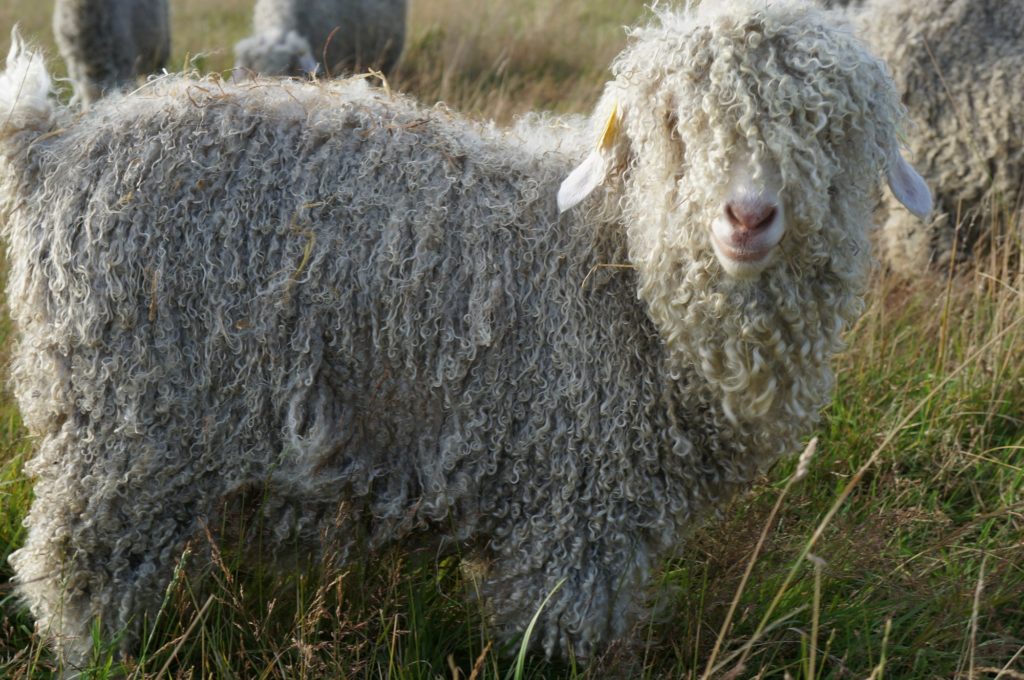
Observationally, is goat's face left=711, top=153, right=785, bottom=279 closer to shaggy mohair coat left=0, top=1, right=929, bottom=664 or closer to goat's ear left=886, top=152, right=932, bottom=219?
shaggy mohair coat left=0, top=1, right=929, bottom=664

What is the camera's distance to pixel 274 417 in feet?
7.36

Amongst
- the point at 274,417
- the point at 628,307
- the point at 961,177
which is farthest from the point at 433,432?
the point at 961,177

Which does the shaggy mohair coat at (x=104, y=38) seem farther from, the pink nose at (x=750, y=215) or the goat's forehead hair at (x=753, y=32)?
the pink nose at (x=750, y=215)

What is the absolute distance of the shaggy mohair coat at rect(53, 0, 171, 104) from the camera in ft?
20.8

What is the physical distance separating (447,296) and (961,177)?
2569 millimetres

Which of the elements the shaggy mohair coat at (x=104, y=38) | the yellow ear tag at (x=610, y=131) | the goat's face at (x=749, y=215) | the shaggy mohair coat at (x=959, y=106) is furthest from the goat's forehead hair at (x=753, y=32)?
the shaggy mohair coat at (x=104, y=38)

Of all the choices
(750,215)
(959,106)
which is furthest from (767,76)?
(959,106)

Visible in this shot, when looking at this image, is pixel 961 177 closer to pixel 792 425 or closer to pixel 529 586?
pixel 792 425

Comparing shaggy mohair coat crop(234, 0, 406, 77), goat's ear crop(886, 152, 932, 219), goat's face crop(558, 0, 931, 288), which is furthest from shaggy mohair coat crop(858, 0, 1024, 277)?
shaggy mohair coat crop(234, 0, 406, 77)

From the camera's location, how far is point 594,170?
2.22 m

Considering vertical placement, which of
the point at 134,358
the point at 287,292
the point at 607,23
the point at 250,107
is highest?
the point at 250,107

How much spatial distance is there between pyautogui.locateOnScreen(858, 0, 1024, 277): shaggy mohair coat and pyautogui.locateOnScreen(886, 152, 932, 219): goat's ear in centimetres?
176

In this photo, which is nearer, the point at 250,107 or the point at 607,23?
the point at 250,107

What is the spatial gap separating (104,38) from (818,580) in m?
6.04
